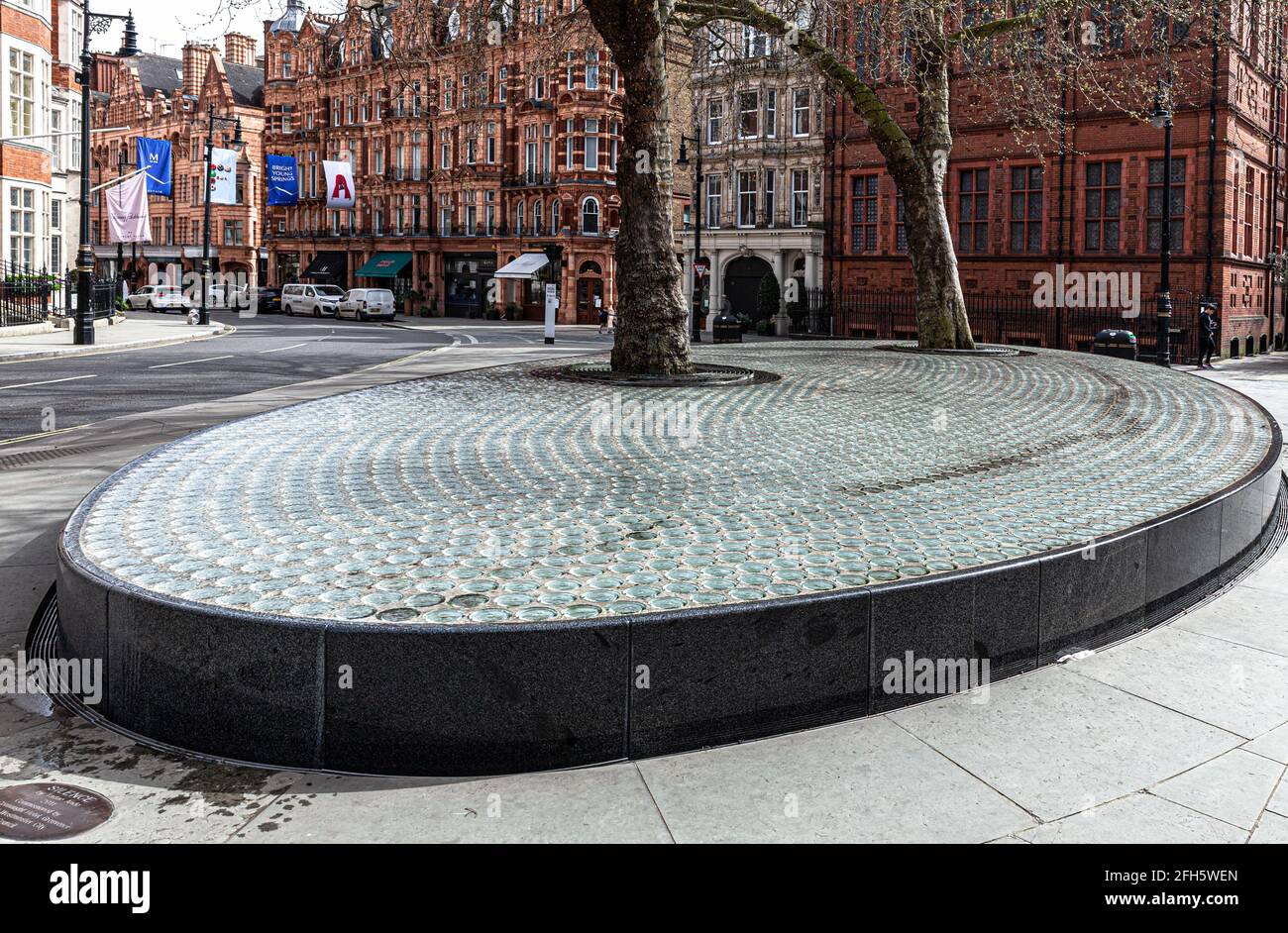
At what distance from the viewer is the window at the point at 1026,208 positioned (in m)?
34.6

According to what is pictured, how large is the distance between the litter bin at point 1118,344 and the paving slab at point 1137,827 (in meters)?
24.9

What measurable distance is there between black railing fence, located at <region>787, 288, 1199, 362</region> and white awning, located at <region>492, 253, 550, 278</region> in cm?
2226

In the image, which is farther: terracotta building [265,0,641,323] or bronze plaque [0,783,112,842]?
terracotta building [265,0,641,323]

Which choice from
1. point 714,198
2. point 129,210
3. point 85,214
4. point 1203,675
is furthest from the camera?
point 714,198

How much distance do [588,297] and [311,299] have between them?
14183mm

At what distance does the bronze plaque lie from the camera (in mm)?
3715

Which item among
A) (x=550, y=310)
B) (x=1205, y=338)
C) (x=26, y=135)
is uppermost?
(x=26, y=135)

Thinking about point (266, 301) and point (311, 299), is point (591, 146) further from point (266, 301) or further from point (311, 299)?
point (266, 301)

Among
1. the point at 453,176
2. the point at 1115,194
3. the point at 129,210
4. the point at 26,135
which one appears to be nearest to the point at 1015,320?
the point at 1115,194

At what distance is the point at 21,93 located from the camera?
3322 cm

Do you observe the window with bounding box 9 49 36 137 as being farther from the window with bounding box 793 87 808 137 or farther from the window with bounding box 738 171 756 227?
the window with bounding box 793 87 808 137

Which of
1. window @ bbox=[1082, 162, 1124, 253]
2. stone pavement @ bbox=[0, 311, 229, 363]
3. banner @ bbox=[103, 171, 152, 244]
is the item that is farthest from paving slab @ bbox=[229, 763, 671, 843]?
banner @ bbox=[103, 171, 152, 244]
